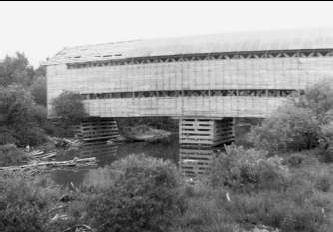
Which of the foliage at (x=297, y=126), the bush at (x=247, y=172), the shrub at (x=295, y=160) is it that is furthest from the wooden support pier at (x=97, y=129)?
the bush at (x=247, y=172)

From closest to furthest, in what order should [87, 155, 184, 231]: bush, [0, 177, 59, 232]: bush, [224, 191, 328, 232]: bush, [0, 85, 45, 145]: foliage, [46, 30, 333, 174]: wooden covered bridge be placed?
1. [0, 177, 59, 232]: bush
2. [87, 155, 184, 231]: bush
3. [224, 191, 328, 232]: bush
4. [46, 30, 333, 174]: wooden covered bridge
5. [0, 85, 45, 145]: foliage

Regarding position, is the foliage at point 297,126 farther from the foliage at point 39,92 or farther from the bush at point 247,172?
the foliage at point 39,92

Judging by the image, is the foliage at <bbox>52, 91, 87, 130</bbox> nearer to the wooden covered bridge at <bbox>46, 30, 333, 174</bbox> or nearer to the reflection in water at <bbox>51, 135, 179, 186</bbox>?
→ the wooden covered bridge at <bbox>46, 30, 333, 174</bbox>

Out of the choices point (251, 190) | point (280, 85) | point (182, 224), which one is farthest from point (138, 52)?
point (182, 224)

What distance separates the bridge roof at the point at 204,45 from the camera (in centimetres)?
2027

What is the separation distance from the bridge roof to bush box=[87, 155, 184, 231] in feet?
50.6

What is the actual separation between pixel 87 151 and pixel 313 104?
45.7ft

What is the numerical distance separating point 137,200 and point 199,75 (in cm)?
1657

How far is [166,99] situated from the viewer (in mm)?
23297

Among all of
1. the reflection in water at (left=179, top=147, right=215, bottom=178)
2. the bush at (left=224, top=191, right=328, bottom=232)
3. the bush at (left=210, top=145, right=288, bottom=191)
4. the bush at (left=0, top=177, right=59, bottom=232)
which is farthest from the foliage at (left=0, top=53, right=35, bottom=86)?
the bush at (left=224, top=191, right=328, bottom=232)

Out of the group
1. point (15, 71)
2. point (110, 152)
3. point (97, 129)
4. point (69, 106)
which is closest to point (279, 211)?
point (110, 152)

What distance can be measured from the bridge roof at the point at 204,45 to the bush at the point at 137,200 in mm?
15419

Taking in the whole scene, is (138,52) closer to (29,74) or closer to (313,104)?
(313,104)

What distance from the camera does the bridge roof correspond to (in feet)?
66.5
